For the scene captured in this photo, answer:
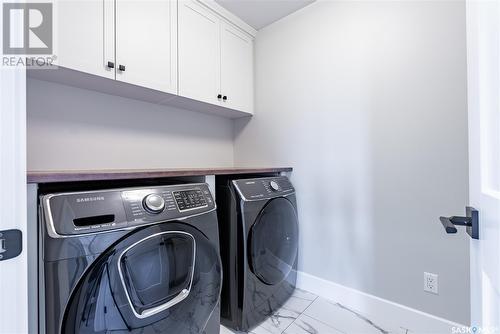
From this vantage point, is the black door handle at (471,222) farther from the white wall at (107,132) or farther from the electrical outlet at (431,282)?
the white wall at (107,132)

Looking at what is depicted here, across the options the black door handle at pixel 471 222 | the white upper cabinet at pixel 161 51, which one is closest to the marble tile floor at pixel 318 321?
the black door handle at pixel 471 222

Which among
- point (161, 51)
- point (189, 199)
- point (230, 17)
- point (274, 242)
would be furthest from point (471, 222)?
point (230, 17)

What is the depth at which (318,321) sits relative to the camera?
1489 mm

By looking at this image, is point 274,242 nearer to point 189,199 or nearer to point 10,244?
point 189,199

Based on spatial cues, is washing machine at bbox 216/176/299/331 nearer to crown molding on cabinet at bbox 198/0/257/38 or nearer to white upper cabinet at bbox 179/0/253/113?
white upper cabinet at bbox 179/0/253/113

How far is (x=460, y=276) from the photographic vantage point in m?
1.28

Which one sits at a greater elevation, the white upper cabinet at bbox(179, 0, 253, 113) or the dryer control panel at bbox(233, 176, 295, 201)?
the white upper cabinet at bbox(179, 0, 253, 113)

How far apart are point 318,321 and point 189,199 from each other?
48.2 inches

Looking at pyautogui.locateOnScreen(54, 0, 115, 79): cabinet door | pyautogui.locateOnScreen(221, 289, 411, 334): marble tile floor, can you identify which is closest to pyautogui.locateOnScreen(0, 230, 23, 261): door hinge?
pyautogui.locateOnScreen(54, 0, 115, 79): cabinet door

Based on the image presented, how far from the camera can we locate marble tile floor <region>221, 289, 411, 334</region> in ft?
4.59

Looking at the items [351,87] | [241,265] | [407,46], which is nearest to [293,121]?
[351,87]

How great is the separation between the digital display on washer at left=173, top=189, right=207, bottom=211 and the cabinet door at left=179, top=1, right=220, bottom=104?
0.88 meters

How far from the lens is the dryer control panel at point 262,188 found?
1.39 metres

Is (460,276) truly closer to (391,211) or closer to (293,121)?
(391,211)
